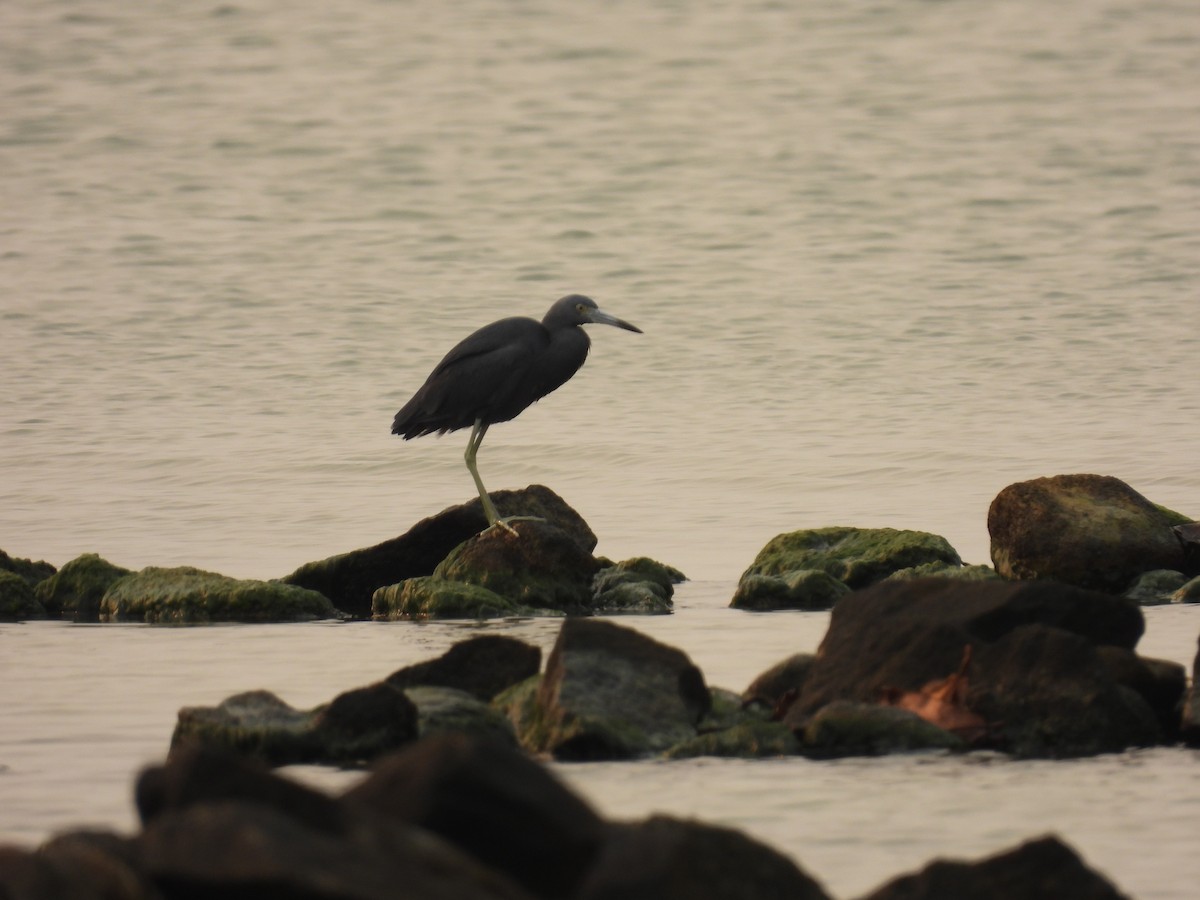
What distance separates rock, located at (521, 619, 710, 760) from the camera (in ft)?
24.9

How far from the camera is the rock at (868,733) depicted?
7.55 meters

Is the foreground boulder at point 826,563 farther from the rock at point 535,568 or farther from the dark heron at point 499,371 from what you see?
the dark heron at point 499,371

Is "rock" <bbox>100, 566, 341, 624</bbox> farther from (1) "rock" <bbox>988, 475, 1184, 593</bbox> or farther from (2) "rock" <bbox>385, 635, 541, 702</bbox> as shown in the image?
(1) "rock" <bbox>988, 475, 1184, 593</bbox>

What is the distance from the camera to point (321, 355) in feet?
84.8

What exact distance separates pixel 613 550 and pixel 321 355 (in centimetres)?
1231

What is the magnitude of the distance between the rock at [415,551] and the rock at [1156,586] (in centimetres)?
290

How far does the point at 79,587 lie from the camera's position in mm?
11820

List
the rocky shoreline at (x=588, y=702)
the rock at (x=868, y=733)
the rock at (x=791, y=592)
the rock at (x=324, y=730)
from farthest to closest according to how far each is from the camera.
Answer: the rock at (x=791, y=592), the rock at (x=868, y=733), the rock at (x=324, y=730), the rocky shoreline at (x=588, y=702)

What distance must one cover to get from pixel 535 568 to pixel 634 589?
545 mm

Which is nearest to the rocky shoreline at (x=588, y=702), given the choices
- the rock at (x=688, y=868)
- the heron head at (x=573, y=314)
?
the rock at (x=688, y=868)

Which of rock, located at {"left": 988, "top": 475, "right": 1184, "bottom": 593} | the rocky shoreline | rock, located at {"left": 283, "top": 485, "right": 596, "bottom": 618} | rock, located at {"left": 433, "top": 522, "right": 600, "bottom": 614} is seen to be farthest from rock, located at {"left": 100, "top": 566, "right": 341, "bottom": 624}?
rock, located at {"left": 988, "top": 475, "right": 1184, "bottom": 593}

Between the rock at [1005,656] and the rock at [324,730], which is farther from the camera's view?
the rock at [1005,656]

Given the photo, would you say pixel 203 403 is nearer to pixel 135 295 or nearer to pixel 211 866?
pixel 135 295

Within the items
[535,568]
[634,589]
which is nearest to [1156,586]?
[634,589]
